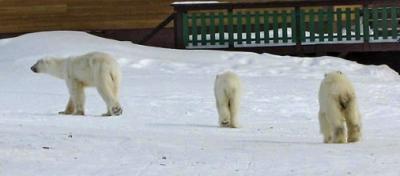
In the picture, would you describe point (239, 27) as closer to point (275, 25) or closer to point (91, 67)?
point (275, 25)

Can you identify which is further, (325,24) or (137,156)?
(325,24)

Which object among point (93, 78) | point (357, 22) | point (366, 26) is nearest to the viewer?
point (93, 78)

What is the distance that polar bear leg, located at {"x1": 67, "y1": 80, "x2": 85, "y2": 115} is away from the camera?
14000 millimetres

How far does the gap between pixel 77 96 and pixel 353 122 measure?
5369 mm

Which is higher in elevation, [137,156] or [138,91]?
[137,156]

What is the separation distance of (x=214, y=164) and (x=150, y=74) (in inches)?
485

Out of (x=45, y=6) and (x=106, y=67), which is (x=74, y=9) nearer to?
(x=45, y=6)

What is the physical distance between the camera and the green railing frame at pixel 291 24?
2361 centimetres

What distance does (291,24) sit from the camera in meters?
23.9

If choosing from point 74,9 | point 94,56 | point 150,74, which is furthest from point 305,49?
point 94,56

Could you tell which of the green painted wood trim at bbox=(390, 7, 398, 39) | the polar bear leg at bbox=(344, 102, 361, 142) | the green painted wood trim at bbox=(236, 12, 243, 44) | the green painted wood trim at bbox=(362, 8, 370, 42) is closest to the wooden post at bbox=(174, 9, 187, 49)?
the green painted wood trim at bbox=(236, 12, 243, 44)

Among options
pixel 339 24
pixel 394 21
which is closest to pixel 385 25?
pixel 394 21

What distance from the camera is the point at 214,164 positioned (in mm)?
8242

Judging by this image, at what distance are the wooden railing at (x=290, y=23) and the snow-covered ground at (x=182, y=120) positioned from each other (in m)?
0.95
